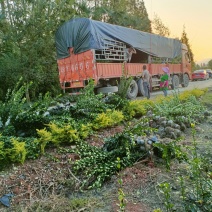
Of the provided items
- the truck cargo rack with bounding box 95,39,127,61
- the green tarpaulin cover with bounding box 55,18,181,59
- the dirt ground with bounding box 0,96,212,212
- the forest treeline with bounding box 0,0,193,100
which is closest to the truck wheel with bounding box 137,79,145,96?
the truck cargo rack with bounding box 95,39,127,61

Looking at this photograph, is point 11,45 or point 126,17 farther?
point 126,17

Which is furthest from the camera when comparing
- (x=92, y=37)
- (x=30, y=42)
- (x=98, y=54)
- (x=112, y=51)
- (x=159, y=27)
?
(x=159, y=27)

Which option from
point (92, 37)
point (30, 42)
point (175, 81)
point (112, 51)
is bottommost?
point (175, 81)

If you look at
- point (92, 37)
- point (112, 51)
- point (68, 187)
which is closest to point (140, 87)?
point (112, 51)

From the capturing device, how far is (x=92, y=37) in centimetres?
1187

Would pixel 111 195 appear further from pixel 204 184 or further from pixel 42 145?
pixel 42 145

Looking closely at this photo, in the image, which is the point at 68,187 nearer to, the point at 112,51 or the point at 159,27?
the point at 112,51

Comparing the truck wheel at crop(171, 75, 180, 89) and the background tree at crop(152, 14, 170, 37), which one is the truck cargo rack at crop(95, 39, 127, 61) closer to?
the truck wheel at crop(171, 75, 180, 89)

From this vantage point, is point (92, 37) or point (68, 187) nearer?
point (68, 187)

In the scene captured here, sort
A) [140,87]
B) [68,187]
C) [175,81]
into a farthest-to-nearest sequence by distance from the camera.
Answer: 1. [175,81]
2. [140,87]
3. [68,187]

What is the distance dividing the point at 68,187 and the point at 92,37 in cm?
992

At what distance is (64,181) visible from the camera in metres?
2.82

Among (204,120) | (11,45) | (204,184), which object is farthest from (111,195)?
(11,45)

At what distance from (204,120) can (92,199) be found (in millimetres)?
3768
